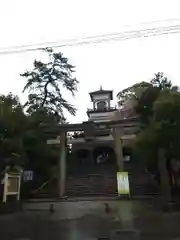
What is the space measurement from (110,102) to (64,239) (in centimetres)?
3276

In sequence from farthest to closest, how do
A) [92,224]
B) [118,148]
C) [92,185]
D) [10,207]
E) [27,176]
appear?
[118,148] → [92,185] → [27,176] → [10,207] → [92,224]

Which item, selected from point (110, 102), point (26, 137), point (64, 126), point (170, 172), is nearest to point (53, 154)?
point (64, 126)

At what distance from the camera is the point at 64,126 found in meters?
24.3

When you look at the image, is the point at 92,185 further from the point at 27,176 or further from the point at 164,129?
the point at 164,129

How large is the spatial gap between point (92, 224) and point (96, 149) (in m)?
22.4

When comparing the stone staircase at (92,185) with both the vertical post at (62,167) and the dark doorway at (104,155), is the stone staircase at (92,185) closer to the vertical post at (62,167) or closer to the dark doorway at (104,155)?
the vertical post at (62,167)

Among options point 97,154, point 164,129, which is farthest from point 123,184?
point 97,154

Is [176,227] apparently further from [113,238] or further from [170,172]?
[170,172]

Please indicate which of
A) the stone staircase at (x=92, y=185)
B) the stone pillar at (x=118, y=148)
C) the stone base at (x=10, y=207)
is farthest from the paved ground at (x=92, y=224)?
the stone pillar at (x=118, y=148)

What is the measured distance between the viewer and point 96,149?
34219 mm

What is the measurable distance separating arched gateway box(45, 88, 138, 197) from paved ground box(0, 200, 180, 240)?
24.7 ft

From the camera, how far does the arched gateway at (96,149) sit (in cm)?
2370

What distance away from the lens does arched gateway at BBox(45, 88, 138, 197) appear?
2370 cm

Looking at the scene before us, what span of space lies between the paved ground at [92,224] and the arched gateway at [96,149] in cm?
753
